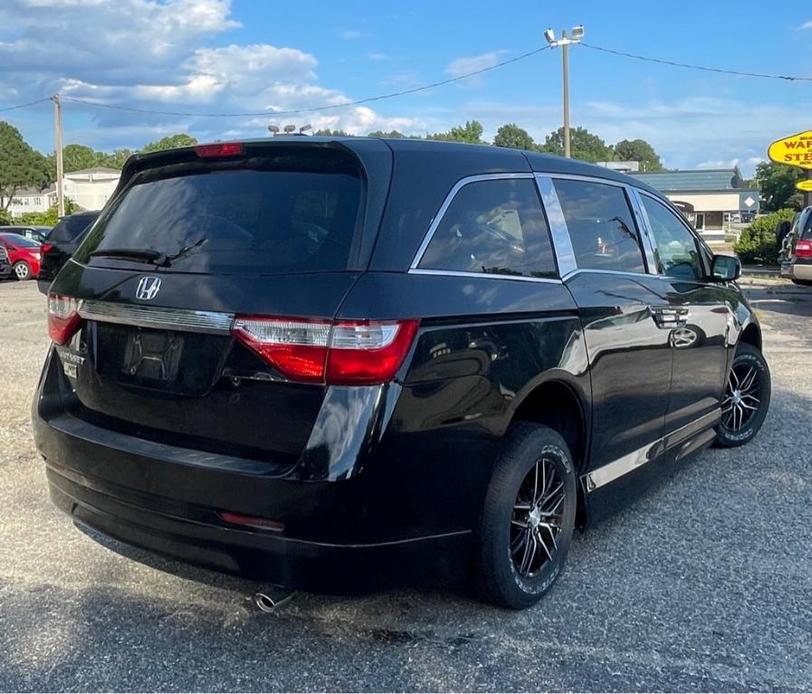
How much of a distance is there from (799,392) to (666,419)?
3.73 meters

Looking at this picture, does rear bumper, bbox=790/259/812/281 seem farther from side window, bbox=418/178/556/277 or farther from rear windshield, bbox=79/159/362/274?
rear windshield, bbox=79/159/362/274

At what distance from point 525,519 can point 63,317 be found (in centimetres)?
203

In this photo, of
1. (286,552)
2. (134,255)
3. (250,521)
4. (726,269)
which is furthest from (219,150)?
(726,269)

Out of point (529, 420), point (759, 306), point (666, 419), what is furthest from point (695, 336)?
point (759, 306)

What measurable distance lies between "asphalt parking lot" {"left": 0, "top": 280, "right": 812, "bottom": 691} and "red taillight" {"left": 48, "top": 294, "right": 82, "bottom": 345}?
1.02 meters

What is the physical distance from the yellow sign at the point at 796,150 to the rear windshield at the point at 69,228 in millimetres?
21075

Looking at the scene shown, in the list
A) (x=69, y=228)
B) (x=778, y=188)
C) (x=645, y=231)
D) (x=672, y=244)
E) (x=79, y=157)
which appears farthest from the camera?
(x=79, y=157)

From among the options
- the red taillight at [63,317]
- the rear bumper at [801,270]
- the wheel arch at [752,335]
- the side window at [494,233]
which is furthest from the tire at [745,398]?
the rear bumper at [801,270]

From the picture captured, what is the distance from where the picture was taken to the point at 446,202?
3.10 m

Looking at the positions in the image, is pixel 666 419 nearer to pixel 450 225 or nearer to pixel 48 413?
pixel 450 225

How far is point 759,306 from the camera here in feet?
50.3

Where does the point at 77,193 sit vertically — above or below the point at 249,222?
above

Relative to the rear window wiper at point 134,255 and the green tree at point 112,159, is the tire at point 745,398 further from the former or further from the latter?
the green tree at point 112,159

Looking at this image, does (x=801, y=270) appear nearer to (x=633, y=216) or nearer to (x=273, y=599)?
(x=633, y=216)
